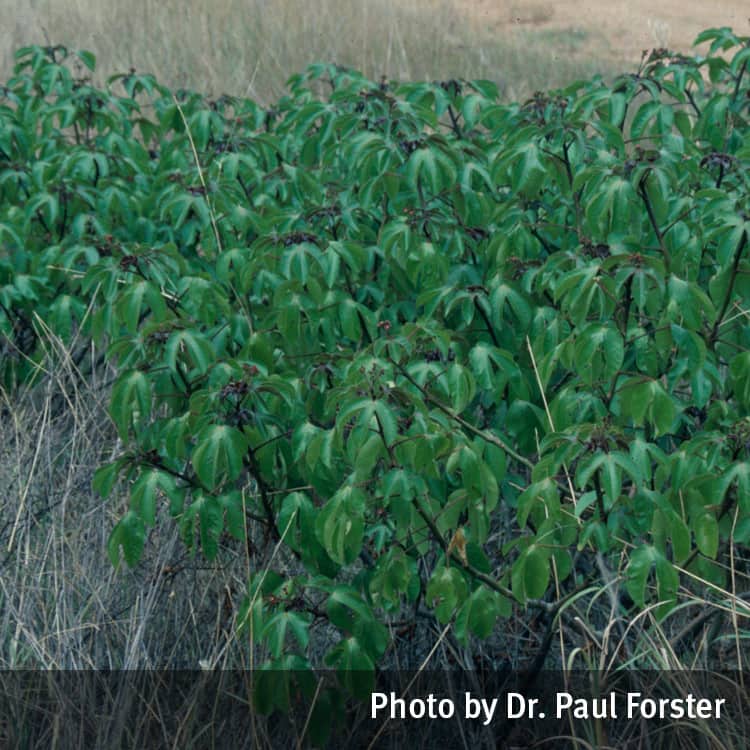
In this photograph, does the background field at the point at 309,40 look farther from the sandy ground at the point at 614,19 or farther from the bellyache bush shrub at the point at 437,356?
the bellyache bush shrub at the point at 437,356

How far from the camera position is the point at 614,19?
12906 millimetres

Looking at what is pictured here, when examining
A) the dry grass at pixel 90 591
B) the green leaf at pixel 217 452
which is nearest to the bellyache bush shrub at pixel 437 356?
the green leaf at pixel 217 452

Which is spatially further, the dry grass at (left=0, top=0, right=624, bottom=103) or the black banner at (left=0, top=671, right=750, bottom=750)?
the dry grass at (left=0, top=0, right=624, bottom=103)

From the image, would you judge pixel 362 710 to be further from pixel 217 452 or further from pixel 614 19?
pixel 614 19

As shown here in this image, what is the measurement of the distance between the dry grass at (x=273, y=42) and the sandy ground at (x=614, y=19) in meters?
0.71

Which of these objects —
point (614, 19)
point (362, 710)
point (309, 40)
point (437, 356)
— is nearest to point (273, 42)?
point (309, 40)

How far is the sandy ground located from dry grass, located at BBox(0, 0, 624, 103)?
71 centimetres

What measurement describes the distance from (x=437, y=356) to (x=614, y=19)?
1117cm

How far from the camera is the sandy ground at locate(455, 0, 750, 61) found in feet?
39.4

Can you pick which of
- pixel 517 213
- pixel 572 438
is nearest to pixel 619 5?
pixel 517 213

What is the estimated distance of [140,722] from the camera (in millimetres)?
2635

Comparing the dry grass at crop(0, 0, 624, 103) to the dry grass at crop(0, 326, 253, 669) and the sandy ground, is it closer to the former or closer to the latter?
the sandy ground

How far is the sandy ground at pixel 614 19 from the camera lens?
12.0 meters

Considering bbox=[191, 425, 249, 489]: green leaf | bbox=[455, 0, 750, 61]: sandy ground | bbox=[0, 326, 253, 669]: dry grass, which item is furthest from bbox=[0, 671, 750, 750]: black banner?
bbox=[455, 0, 750, 61]: sandy ground
